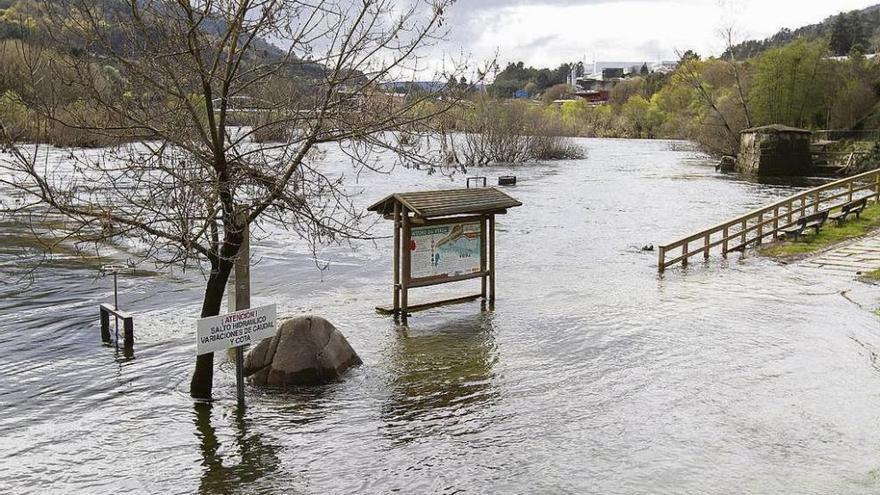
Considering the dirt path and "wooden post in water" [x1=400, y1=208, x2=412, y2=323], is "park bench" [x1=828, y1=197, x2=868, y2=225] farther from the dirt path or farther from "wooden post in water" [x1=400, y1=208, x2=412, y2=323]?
"wooden post in water" [x1=400, y1=208, x2=412, y2=323]

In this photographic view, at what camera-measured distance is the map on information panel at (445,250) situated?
14219 mm

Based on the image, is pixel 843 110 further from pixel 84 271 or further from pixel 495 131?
pixel 84 271

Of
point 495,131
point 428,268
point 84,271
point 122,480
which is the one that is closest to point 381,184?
point 495,131

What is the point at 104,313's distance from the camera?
511 inches

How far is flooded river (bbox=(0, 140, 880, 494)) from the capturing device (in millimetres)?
8125

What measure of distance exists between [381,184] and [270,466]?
3553cm

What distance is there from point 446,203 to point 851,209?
15785mm

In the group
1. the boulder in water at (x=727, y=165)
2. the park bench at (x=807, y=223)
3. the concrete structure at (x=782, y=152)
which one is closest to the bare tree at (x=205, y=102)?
the park bench at (x=807, y=223)

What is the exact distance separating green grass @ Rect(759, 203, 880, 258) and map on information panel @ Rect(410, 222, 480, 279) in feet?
30.3

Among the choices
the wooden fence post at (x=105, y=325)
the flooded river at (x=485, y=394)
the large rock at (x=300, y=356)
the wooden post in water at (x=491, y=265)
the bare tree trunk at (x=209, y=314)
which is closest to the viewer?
the flooded river at (x=485, y=394)

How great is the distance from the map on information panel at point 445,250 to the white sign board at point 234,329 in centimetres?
481

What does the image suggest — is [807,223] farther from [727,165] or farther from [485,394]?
[727,165]

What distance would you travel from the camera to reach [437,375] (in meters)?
11.2

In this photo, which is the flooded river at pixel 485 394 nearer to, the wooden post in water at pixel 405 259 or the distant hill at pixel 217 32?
the wooden post in water at pixel 405 259
